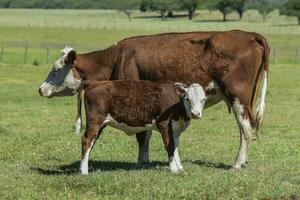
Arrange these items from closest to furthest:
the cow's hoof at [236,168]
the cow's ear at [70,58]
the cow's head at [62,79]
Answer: the cow's hoof at [236,168] < the cow's ear at [70,58] < the cow's head at [62,79]

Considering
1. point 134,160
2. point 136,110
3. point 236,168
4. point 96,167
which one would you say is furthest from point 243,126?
point 96,167

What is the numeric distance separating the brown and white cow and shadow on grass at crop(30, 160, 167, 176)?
14.1 inches

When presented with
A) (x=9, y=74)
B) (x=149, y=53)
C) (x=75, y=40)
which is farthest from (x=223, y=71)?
(x=75, y=40)

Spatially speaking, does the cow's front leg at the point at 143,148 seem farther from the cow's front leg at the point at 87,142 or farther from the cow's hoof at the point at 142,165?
the cow's front leg at the point at 87,142

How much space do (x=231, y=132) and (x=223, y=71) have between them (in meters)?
7.19

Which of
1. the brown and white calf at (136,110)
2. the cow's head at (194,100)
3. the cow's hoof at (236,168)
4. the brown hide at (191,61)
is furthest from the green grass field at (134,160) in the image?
the brown hide at (191,61)

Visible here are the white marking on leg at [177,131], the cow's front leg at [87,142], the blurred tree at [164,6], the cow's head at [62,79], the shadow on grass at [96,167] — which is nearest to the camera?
the cow's front leg at [87,142]

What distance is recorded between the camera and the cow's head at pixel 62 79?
12750 millimetres

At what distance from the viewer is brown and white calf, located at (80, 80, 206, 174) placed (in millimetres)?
11461

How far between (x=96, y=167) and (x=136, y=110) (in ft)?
5.56

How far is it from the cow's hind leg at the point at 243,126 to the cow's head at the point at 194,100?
4.74 ft

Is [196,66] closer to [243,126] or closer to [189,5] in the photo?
[243,126]

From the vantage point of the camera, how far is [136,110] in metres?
11.5

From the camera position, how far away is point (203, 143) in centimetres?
1688
